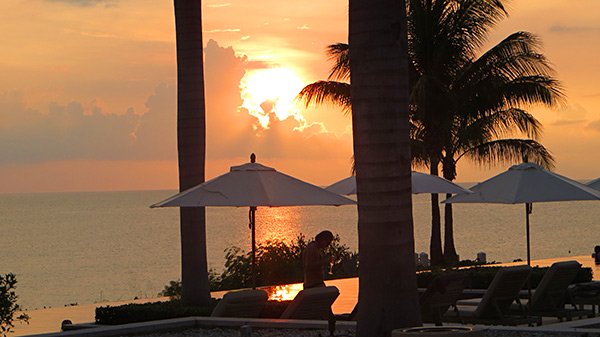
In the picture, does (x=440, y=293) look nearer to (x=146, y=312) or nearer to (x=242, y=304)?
(x=242, y=304)

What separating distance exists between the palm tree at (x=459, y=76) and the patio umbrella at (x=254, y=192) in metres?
16.2

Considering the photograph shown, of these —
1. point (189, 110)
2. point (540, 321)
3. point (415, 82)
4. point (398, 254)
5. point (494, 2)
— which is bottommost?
point (540, 321)

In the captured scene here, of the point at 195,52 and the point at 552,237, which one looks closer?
the point at 195,52

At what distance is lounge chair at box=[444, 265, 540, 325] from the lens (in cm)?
1812

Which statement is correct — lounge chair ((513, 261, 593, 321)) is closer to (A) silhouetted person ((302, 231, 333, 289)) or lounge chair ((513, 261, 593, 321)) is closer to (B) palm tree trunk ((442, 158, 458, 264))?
(A) silhouetted person ((302, 231, 333, 289))

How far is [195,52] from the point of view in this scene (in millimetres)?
20047

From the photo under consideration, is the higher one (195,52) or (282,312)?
(195,52)

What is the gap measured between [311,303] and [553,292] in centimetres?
438

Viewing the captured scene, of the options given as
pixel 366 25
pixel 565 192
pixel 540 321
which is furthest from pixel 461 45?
pixel 366 25

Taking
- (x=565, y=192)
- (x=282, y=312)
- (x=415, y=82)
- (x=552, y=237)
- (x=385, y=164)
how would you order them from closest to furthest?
(x=385, y=164), (x=282, y=312), (x=565, y=192), (x=415, y=82), (x=552, y=237)

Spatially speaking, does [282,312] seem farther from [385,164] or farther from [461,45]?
[461,45]

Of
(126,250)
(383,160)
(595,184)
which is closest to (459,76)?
(595,184)

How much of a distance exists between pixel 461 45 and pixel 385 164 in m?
22.5

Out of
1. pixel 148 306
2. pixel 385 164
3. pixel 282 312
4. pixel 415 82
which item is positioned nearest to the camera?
pixel 385 164
